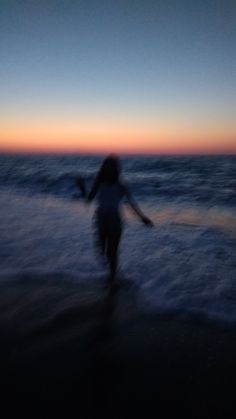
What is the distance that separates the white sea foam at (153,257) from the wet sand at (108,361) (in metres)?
0.69

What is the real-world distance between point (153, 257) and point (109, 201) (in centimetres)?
248

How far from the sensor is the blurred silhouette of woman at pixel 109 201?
488 cm

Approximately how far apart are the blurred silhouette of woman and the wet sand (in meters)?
0.90

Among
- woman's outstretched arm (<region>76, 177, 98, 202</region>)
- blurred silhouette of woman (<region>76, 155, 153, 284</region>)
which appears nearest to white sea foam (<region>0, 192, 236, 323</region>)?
blurred silhouette of woman (<region>76, 155, 153, 284</region>)

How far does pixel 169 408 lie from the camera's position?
263 cm

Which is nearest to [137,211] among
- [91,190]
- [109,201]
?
[109,201]

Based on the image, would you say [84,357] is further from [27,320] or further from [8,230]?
[8,230]

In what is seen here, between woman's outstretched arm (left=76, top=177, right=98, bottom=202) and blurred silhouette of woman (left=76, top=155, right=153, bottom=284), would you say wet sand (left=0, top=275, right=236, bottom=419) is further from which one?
woman's outstretched arm (left=76, top=177, right=98, bottom=202)

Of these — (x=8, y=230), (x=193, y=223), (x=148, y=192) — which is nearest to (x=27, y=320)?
(x=8, y=230)

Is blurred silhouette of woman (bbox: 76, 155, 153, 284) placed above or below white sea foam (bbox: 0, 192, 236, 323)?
above

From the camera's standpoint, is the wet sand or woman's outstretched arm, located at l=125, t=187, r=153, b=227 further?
woman's outstretched arm, located at l=125, t=187, r=153, b=227

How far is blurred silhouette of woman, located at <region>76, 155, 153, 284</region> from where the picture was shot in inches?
192

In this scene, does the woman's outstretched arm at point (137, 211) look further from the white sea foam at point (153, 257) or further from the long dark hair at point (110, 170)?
the white sea foam at point (153, 257)

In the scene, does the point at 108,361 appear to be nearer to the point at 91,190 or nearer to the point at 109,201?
the point at 109,201
